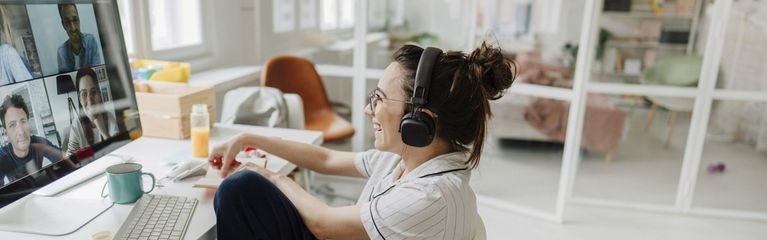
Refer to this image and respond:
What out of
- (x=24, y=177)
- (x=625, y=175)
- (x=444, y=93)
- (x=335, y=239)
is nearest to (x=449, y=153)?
(x=444, y=93)

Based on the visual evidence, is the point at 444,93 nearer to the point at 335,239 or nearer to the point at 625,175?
the point at 335,239

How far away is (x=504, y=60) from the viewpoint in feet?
3.51

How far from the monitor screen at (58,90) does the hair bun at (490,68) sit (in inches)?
33.6

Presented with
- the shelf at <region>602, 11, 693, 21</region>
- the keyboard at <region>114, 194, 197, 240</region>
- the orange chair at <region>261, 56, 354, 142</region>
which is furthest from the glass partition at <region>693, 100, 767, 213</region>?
the keyboard at <region>114, 194, 197, 240</region>

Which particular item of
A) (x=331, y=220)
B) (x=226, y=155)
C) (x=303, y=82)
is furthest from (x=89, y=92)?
(x=303, y=82)

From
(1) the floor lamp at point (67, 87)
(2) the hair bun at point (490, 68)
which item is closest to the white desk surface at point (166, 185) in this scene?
(1) the floor lamp at point (67, 87)

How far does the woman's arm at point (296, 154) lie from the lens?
1424mm

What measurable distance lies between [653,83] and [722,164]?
0.72 m

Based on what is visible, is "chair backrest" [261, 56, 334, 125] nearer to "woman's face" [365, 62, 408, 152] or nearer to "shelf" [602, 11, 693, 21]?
"woman's face" [365, 62, 408, 152]

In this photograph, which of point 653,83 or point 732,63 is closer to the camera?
point 732,63

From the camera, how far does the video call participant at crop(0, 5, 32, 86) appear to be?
0.99m

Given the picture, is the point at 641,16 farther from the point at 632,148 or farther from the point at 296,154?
the point at 296,154

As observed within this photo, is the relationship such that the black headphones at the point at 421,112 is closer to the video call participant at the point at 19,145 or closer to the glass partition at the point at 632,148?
the video call participant at the point at 19,145

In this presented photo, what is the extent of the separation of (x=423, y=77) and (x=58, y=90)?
2.52 feet
